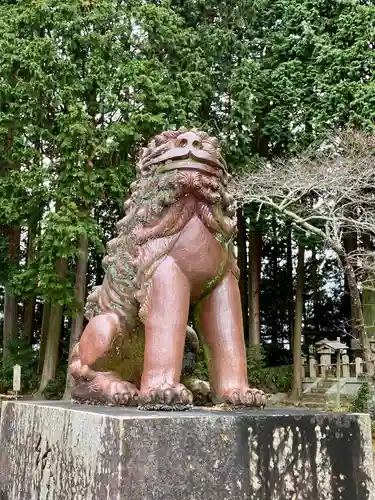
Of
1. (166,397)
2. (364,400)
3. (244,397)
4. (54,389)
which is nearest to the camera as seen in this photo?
(166,397)

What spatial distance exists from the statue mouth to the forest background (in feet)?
27.3

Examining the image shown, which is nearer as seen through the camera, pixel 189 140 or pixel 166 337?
pixel 166 337

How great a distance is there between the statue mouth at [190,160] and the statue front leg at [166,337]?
47 cm

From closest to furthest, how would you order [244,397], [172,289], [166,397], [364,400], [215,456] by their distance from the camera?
1. [215,456]
2. [166,397]
3. [244,397]
4. [172,289]
5. [364,400]

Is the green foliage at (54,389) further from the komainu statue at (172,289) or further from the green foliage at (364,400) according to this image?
the komainu statue at (172,289)

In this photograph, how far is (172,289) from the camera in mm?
3004

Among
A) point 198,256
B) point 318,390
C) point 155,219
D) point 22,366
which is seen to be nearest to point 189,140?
point 155,219

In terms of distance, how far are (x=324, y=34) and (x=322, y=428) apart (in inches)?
534

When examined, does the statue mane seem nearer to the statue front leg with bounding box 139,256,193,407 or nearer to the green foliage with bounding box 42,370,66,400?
the statue front leg with bounding box 139,256,193,407

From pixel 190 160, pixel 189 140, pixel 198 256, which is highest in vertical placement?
pixel 189 140

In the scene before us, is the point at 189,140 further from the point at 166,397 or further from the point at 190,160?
the point at 166,397

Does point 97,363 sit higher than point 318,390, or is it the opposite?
point 318,390

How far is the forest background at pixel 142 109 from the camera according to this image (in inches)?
472

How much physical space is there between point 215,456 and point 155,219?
1.32 meters
